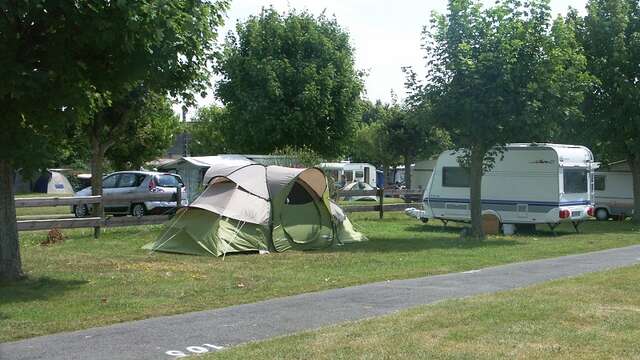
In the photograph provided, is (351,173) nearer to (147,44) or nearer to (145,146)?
(145,146)

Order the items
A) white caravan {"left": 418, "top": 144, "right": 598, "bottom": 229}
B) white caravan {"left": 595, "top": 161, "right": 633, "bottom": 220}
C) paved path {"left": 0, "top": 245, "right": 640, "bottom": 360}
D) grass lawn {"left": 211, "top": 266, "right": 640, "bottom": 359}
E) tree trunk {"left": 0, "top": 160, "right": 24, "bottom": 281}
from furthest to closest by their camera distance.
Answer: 1. white caravan {"left": 595, "top": 161, "right": 633, "bottom": 220}
2. white caravan {"left": 418, "top": 144, "right": 598, "bottom": 229}
3. tree trunk {"left": 0, "top": 160, "right": 24, "bottom": 281}
4. paved path {"left": 0, "top": 245, "right": 640, "bottom": 360}
5. grass lawn {"left": 211, "top": 266, "right": 640, "bottom": 359}

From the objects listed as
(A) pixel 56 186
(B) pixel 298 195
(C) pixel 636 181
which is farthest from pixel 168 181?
(A) pixel 56 186

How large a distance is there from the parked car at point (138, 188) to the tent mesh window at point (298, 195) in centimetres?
735

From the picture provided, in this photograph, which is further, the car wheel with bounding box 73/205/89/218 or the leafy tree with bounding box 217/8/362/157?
the leafy tree with bounding box 217/8/362/157

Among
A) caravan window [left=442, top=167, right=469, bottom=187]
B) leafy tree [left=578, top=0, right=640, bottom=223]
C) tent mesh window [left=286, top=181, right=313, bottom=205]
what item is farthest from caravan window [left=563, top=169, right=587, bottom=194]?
tent mesh window [left=286, top=181, right=313, bottom=205]

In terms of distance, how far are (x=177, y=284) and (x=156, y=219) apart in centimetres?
855

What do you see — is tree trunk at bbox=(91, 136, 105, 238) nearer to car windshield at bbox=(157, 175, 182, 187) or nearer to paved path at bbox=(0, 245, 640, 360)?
car windshield at bbox=(157, 175, 182, 187)

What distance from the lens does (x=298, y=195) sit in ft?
53.4

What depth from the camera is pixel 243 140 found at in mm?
29922

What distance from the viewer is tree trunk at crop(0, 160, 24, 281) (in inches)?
417

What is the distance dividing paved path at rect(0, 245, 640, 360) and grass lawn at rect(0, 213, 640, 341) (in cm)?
45

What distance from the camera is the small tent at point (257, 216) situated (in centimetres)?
1464

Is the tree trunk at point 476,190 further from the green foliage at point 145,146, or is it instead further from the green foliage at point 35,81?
the green foliage at point 145,146

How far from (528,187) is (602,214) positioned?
10.5 m
